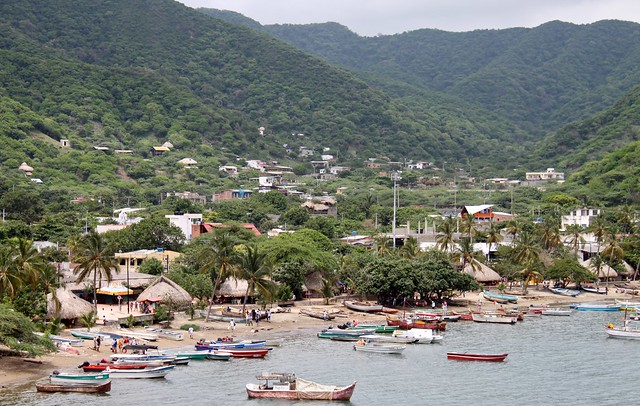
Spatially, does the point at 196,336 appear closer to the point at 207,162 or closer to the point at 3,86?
the point at 207,162

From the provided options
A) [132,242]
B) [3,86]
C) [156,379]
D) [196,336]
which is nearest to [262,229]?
[132,242]

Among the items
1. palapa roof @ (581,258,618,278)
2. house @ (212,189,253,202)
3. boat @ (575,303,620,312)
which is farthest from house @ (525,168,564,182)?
boat @ (575,303,620,312)

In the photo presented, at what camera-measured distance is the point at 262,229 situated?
4510 inches

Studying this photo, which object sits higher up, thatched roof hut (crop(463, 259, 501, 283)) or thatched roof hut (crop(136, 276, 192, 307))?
thatched roof hut (crop(463, 259, 501, 283))

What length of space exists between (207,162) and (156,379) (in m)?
132

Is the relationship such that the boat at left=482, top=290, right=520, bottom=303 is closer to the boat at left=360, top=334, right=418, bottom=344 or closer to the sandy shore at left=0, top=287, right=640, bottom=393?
the sandy shore at left=0, top=287, right=640, bottom=393

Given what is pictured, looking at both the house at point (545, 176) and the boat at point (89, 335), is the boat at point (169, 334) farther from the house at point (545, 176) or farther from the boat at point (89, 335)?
the house at point (545, 176)

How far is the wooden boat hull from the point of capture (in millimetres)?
44938

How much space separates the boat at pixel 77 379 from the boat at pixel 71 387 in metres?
0.14

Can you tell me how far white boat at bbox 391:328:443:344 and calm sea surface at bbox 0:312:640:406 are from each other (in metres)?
0.77

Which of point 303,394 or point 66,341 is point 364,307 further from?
point 303,394

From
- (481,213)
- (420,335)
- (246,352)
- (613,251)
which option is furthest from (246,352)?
(481,213)

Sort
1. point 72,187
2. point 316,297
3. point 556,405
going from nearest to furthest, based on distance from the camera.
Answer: point 556,405
point 316,297
point 72,187

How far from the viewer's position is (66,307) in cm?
5694
